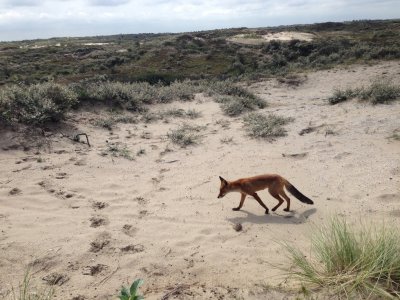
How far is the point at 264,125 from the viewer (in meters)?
10.2

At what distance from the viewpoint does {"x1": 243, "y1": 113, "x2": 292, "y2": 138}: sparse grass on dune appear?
9.81 meters

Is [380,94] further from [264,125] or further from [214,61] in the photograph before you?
[214,61]

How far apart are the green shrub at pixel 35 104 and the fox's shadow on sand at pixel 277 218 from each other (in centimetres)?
585

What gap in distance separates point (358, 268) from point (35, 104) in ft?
28.3

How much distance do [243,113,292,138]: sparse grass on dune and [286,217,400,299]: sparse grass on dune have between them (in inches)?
227

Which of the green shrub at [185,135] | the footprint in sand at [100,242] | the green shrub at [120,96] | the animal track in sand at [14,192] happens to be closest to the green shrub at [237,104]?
the green shrub at [185,135]

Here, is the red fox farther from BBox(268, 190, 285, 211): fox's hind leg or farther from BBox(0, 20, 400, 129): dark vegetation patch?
BBox(0, 20, 400, 129): dark vegetation patch

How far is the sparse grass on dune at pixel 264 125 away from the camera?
32.2 ft

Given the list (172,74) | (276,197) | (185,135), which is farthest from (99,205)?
(172,74)

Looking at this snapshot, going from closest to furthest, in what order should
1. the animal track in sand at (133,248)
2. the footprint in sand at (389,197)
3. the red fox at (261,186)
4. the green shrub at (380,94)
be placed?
the animal track in sand at (133,248)
the red fox at (261,186)
the footprint in sand at (389,197)
the green shrub at (380,94)

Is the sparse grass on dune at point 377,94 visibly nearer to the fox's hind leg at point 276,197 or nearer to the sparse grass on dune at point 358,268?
the fox's hind leg at point 276,197

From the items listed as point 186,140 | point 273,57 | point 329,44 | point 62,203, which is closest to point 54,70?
point 273,57

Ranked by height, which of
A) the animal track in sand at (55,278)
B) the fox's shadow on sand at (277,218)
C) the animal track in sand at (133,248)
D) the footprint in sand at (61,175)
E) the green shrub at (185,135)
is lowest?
the fox's shadow on sand at (277,218)

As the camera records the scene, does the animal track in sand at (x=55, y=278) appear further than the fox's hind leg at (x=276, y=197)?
No
